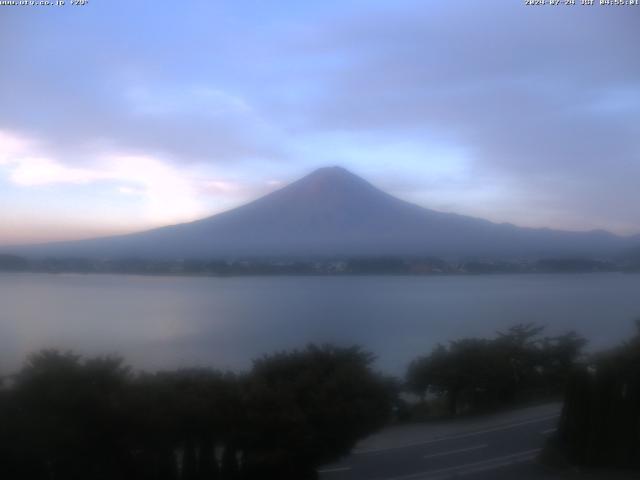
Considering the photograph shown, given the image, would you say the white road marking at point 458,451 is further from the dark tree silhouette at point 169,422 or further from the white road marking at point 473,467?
the dark tree silhouette at point 169,422

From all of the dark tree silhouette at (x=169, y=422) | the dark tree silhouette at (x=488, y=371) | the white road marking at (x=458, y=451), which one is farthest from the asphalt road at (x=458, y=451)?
the dark tree silhouette at (x=488, y=371)

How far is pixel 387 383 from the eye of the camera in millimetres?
10906

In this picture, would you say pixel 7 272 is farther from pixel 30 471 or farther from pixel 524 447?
pixel 524 447

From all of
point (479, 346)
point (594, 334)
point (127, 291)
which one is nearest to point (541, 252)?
point (594, 334)

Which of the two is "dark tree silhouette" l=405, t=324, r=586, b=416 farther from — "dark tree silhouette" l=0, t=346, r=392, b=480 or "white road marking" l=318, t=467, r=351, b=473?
"dark tree silhouette" l=0, t=346, r=392, b=480

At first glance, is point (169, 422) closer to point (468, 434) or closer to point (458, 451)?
point (458, 451)

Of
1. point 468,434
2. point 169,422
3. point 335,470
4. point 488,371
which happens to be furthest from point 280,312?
point 169,422

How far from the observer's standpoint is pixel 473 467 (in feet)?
29.0

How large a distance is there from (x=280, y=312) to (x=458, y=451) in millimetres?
9775

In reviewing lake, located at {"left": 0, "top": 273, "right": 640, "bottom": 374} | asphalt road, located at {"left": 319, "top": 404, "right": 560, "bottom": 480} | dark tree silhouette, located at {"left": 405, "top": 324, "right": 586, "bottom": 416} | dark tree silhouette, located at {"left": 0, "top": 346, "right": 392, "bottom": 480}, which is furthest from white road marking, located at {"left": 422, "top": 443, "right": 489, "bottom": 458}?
dark tree silhouette, located at {"left": 405, "top": 324, "right": 586, "bottom": 416}

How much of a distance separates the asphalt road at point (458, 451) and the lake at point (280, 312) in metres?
1.84

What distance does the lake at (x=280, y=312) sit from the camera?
41.2ft

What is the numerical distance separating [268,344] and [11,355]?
5191mm

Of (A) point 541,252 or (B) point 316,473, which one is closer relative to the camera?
(B) point 316,473
